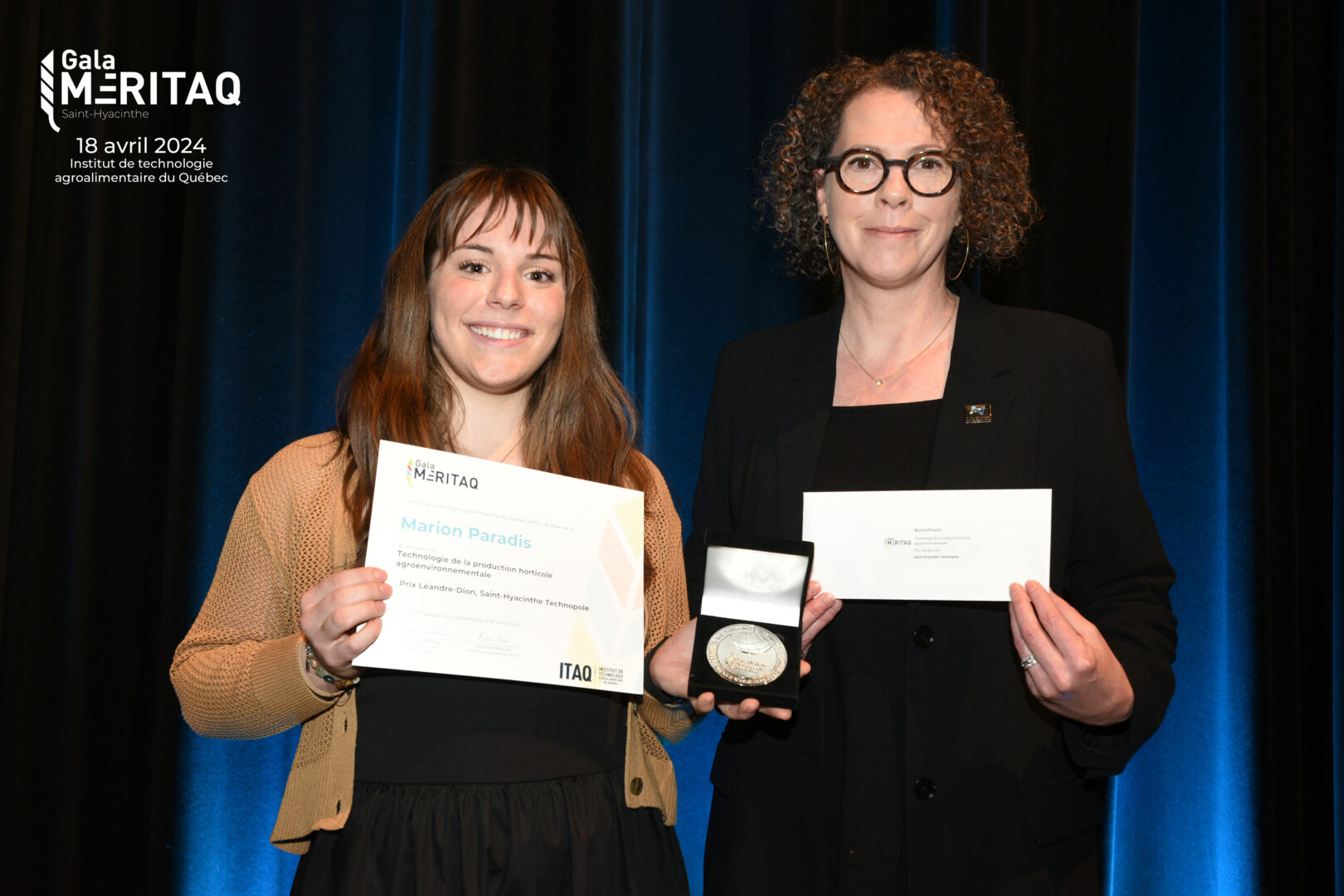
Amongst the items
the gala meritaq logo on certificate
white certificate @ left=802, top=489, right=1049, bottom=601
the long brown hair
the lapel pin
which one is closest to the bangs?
the long brown hair

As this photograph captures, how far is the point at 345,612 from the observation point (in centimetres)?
131

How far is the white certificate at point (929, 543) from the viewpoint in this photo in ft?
4.79

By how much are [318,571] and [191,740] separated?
1.65 meters

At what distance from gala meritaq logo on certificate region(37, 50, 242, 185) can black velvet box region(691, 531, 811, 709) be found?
7.14 feet

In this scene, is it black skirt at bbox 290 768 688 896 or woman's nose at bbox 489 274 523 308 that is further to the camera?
woman's nose at bbox 489 274 523 308

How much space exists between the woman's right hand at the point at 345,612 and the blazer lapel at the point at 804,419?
2.26 ft

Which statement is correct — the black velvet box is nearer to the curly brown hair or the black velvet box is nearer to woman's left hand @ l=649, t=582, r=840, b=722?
woman's left hand @ l=649, t=582, r=840, b=722

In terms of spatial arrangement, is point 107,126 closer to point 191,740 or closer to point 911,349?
point 191,740

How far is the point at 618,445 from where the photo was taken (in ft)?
5.84

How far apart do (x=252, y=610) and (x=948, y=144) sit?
144cm

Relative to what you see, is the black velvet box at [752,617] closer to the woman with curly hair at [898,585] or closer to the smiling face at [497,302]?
the woman with curly hair at [898,585]

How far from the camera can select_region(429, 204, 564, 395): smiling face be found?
1.61 m

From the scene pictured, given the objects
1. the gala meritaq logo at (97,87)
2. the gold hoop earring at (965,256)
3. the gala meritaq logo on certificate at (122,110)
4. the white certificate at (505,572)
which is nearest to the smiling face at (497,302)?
the white certificate at (505,572)

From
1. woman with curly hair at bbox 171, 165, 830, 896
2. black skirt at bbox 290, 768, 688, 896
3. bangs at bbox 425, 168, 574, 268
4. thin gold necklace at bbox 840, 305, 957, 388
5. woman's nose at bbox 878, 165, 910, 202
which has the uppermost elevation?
woman's nose at bbox 878, 165, 910, 202
